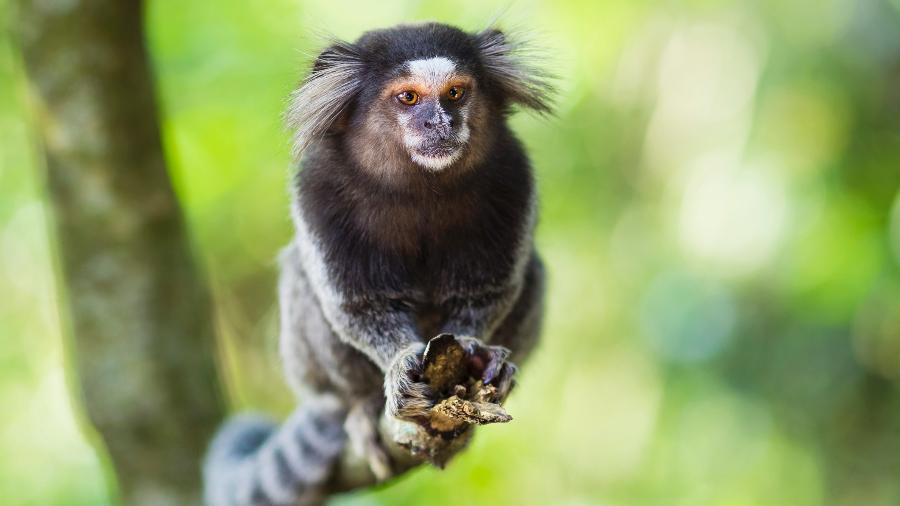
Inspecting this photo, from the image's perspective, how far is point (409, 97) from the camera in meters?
2.59

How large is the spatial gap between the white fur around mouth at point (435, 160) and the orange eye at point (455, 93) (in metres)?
0.18

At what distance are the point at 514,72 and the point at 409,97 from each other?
417 mm

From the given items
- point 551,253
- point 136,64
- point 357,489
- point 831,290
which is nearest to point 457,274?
point 357,489

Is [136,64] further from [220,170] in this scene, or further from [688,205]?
[688,205]

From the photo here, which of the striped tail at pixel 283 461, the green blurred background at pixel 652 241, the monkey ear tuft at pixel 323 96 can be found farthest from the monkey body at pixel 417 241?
the green blurred background at pixel 652 241

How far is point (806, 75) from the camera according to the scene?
496cm

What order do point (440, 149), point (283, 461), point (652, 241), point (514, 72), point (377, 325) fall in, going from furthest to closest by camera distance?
point (652, 241)
point (283, 461)
point (514, 72)
point (377, 325)
point (440, 149)

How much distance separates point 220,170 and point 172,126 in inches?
14.9

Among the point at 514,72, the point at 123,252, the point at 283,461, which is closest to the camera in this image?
the point at 514,72

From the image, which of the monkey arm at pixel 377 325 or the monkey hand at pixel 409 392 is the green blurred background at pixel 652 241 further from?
the monkey hand at pixel 409 392

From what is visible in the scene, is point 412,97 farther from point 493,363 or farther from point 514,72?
point 493,363

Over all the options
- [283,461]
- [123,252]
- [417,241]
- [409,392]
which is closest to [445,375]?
[409,392]

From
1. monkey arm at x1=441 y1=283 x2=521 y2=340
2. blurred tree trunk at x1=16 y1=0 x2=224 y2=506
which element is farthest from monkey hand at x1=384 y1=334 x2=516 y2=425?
blurred tree trunk at x1=16 y1=0 x2=224 y2=506

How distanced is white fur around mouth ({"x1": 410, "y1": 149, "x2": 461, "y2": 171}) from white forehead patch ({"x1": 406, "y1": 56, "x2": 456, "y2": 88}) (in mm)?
200
